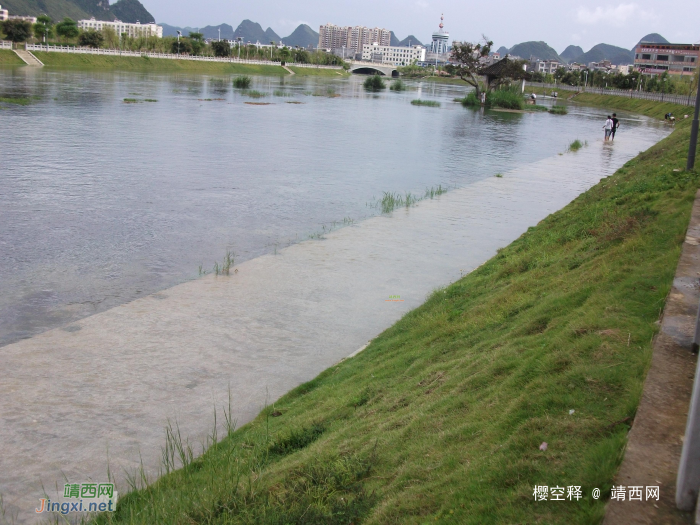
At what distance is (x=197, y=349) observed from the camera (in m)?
8.88

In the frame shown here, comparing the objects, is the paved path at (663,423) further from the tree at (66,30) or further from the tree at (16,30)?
the tree at (66,30)

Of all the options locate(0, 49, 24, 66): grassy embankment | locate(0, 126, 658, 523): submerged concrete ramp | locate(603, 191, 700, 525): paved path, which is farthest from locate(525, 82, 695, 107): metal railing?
locate(0, 49, 24, 66): grassy embankment

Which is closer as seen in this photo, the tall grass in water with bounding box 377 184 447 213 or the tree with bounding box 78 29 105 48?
the tall grass in water with bounding box 377 184 447 213

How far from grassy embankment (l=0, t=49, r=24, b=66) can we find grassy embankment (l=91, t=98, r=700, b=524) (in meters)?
84.5

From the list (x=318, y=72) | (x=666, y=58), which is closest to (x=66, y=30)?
(x=318, y=72)

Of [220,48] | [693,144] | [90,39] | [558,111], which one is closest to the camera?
[693,144]

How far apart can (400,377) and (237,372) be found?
2.46 meters

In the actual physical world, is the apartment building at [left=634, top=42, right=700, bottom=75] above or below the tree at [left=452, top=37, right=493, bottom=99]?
above

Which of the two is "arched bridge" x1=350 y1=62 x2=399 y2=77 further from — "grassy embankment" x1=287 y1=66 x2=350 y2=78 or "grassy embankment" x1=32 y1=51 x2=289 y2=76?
"grassy embankment" x1=32 y1=51 x2=289 y2=76

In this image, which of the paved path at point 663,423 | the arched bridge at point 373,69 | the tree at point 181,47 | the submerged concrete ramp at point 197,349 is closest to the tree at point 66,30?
the tree at point 181,47

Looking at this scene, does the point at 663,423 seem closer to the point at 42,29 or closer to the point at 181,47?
the point at 42,29

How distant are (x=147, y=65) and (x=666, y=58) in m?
100

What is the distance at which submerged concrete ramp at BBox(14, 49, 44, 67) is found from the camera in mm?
80275

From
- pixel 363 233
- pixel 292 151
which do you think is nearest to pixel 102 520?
pixel 363 233
